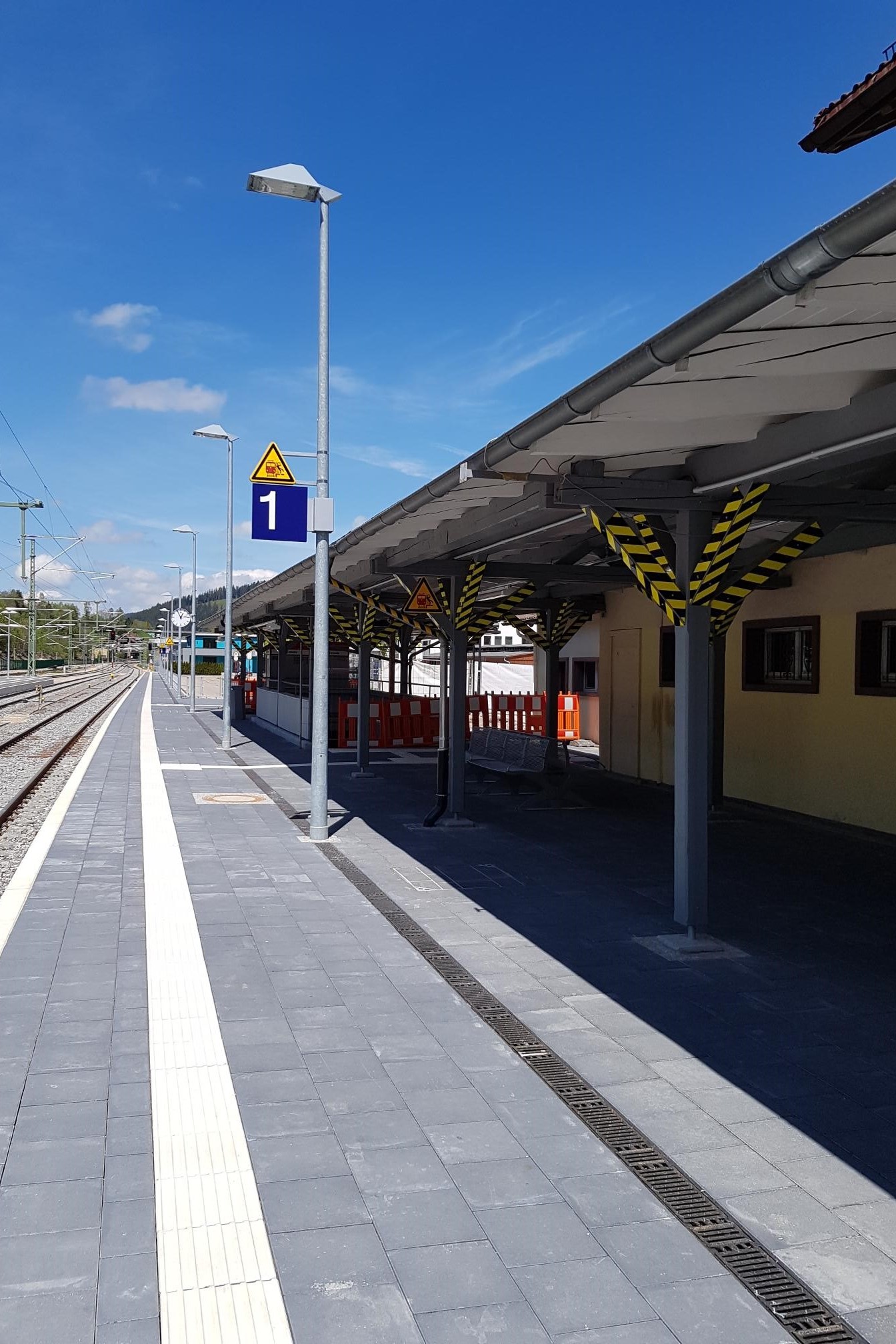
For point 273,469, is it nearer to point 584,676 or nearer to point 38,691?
point 584,676

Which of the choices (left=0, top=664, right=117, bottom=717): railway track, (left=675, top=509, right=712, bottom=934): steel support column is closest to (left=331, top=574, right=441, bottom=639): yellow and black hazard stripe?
(left=675, top=509, right=712, bottom=934): steel support column

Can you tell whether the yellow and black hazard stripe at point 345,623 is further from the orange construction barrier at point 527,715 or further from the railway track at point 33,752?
the orange construction barrier at point 527,715

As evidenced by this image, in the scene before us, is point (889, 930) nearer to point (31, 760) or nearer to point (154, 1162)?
point (154, 1162)

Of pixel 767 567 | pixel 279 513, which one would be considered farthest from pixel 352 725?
pixel 767 567

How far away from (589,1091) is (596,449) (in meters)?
3.65

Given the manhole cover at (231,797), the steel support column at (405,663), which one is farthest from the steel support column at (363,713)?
the steel support column at (405,663)

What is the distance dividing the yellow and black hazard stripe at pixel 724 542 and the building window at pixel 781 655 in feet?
18.7

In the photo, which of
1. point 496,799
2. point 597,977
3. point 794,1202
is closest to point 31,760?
point 496,799

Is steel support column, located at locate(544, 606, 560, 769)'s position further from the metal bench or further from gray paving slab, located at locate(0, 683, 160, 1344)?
gray paving slab, located at locate(0, 683, 160, 1344)

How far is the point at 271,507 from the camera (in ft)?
35.0

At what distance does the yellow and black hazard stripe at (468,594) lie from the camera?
1177cm

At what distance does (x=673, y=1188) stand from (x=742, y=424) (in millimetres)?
4012

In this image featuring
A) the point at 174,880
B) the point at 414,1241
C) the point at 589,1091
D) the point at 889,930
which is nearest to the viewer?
the point at 414,1241

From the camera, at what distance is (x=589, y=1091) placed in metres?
4.59
